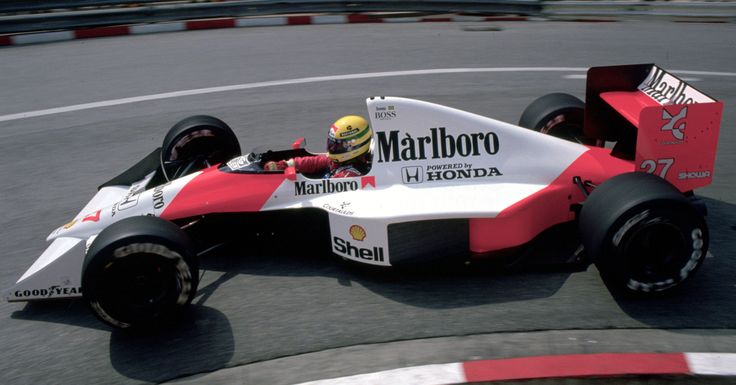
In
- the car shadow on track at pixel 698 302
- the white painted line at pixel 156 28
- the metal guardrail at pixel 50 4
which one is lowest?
the car shadow on track at pixel 698 302

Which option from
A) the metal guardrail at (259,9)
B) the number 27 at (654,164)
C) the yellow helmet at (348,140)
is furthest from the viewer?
the metal guardrail at (259,9)

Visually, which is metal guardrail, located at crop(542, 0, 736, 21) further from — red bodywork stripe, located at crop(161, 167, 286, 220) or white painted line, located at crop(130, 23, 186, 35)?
red bodywork stripe, located at crop(161, 167, 286, 220)

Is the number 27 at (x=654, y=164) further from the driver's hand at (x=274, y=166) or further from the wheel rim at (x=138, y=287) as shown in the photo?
the wheel rim at (x=138, y=287)

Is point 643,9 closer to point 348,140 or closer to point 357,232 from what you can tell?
point 348,140

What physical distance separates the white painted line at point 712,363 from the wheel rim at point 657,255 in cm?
55

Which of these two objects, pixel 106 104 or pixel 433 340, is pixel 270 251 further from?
pixel 106 104

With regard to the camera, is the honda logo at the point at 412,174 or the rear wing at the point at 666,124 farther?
the honda logo at the point at 412,174

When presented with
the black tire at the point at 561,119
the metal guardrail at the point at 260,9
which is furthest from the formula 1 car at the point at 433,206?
the metal guardrail at the point at 260,9

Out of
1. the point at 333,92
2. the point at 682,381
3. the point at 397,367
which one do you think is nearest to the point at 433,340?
the point at 397,367

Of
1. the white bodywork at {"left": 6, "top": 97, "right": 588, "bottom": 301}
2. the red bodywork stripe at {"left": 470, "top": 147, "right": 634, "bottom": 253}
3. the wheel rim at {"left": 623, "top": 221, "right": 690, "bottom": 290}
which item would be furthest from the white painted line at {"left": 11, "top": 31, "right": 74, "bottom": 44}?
the wheel rim at {"left": 623, "top": 221, "right": 690, "bottom": 290}

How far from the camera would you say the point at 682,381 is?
150 inches

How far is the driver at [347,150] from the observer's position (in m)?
5.23

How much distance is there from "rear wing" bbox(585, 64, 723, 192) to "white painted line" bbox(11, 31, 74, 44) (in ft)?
35.1

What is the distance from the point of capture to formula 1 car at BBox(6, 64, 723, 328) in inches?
169
